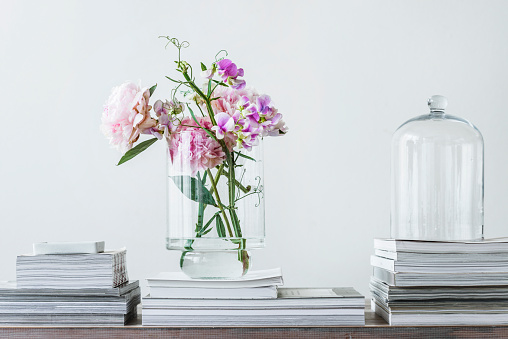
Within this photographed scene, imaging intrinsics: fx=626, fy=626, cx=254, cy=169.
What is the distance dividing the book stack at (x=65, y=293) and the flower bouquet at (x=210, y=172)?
14 cm

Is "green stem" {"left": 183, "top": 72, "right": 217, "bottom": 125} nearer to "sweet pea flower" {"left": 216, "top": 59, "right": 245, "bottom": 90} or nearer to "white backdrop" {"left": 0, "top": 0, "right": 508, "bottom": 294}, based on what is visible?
"sweet pea flower" {"left": 216, "top": 59, "right": 245, "bottom": 90}

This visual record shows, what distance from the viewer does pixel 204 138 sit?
1.19m

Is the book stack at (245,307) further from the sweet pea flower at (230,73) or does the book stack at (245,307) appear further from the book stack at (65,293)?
the sweet pea flower at (230,73)

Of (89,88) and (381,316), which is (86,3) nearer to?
(89,88)

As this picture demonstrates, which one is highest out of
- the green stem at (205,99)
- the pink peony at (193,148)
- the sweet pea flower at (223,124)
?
the green stem at (205,99)

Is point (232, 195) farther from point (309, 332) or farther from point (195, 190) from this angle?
point (309, 332)

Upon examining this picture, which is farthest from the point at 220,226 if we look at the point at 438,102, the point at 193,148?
the point at 438,102

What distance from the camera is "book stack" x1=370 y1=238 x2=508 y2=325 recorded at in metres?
1.15

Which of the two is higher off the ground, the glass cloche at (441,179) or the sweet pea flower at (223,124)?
the sweet pea flower at (223,124)

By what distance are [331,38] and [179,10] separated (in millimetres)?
440

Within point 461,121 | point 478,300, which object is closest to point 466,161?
point 461,121

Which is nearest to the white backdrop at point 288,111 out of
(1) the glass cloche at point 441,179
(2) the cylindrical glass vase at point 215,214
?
(1) the glass cloche at point 441,179

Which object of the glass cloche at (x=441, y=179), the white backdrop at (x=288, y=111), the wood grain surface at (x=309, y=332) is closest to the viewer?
the wood grain surface at (x=309, y=332)

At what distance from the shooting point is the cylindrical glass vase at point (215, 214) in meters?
1.19
